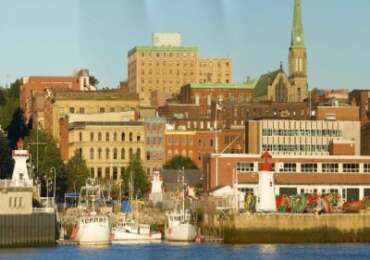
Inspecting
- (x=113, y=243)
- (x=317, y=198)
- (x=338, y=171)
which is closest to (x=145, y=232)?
(x=113, y=243)

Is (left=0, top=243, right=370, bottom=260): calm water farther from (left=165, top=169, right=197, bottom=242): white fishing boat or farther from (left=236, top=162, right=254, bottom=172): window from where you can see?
(left=236, top=162, right=254, bottom=172): window

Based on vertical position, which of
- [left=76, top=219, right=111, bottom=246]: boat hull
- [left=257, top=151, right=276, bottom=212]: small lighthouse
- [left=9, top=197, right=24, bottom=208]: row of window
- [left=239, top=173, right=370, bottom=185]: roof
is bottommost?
[left=76, top=219, right=111, bottom=246]: boat hull

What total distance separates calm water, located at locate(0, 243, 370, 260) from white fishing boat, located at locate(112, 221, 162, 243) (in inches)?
318

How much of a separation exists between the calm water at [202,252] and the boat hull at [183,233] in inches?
252

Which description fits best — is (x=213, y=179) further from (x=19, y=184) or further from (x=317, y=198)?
(x=19, y=184)

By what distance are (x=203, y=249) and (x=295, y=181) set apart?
112ft

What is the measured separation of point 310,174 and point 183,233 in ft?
78.3

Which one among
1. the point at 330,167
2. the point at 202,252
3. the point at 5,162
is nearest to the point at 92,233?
the point at 202,252

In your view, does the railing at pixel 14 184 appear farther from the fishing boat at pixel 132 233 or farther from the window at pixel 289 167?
the window at pixel 289 167

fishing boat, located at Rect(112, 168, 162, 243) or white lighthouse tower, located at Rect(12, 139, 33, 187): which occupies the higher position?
white lighthouse tower, located at Rect(12, 139, 33, 187)

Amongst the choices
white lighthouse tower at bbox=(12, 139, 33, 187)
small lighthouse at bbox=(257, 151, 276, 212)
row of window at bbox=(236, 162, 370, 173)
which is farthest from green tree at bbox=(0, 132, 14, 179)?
small lighthouse at bbox=(257, 151, 276, 212)

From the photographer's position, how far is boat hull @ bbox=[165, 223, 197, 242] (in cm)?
14375

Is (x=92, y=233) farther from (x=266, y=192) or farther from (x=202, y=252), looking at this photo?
(x=266, y=192)

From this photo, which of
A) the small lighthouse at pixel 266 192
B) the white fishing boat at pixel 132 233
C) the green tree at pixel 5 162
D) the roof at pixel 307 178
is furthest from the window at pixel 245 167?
the green tree at pixel 5 162
